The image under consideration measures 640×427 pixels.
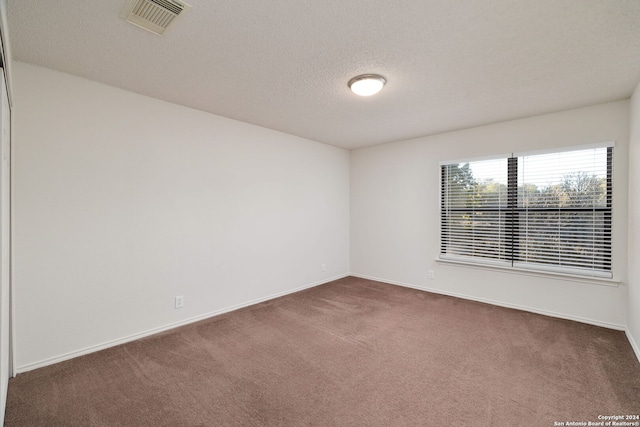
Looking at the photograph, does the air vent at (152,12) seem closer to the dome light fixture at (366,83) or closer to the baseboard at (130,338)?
the dome light fixture at (366,83)

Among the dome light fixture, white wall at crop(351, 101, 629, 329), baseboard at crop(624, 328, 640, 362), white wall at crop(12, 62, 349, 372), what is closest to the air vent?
white wall at crop(12, 62, 349, 372)

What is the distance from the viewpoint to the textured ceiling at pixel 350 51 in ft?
5.74

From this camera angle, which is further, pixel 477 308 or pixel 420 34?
pixel 477 308

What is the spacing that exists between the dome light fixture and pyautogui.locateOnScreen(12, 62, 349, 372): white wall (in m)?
1.85

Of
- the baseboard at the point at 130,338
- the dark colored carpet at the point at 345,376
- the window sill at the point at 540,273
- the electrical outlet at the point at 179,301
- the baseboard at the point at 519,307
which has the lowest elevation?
the dark colored carpet at the point at 345,376

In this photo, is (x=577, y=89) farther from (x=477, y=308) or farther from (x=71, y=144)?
(x=71, y=144)

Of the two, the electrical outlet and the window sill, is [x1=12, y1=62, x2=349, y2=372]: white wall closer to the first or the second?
the electrical outlet

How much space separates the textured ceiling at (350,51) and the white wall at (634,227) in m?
0.38

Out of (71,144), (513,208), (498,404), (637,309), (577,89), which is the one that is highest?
(577,89)

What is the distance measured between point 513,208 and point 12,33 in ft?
17.1

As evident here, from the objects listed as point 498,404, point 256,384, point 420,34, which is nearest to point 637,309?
point 498,404

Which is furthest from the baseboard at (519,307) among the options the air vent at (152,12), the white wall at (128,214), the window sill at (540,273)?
the air vent at (152,12)

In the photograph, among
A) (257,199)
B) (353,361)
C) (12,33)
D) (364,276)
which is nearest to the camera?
(12,33)

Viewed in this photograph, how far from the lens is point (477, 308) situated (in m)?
3.81
